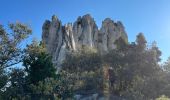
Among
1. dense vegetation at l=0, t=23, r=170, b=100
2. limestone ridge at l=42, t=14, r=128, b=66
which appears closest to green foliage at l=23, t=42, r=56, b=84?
dense vegetation at l=0, t=23, r=170, b=100

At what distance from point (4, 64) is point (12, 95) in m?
4.46

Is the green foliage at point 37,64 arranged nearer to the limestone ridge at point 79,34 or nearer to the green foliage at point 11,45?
the green foliage at point 11,45

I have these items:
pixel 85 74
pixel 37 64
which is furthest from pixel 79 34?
pixel 37 64

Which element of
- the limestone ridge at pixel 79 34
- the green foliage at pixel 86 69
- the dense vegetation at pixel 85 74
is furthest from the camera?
the limestone ridge at pixel 79 34

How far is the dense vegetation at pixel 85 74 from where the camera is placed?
41938 mm

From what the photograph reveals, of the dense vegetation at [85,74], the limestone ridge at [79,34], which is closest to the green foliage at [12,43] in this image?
the dense vegetation at [85,74]

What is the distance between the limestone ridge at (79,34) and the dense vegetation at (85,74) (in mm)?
37209

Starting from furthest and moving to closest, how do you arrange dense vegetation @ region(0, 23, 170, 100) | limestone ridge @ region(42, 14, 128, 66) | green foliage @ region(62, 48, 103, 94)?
limestone ridge @ region(42, 14, 128, 66)
green foliage @ region(62, 48, 103, 94)
dense vegetation @ region(0, 23, 170, 100)

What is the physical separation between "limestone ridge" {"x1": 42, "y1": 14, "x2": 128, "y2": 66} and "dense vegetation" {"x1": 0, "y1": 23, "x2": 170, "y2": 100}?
37.2m

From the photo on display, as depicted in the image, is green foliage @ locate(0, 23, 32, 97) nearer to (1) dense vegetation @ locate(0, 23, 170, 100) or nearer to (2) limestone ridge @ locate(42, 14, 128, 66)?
(1) dense vegetation @ locate(0, 23, 170, 100)

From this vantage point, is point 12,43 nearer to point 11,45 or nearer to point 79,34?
point 11,45

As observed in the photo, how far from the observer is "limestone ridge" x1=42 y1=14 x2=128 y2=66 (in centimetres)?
10244

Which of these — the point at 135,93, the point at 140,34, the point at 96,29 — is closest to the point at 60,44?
the point at 96,29

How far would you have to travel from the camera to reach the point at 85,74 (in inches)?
2207
